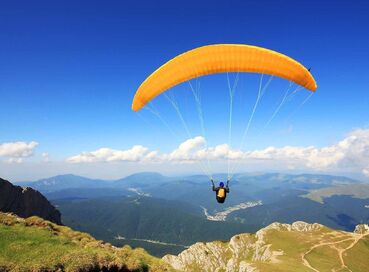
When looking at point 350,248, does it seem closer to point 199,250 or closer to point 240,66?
point 199,250

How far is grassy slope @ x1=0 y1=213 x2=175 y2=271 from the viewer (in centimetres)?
2088

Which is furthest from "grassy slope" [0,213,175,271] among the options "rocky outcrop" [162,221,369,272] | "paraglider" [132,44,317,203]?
"rocky outcrop" [162,221,369,272]

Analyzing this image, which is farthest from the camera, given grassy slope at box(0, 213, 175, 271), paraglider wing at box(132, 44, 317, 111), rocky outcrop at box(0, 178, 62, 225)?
rocky outcrop at box(0, 178, 62, 225)

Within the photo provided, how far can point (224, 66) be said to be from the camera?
23.1 m

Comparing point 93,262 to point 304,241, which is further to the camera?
point 304,241

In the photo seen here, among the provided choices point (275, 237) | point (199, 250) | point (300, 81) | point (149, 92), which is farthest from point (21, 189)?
point (300, 81)

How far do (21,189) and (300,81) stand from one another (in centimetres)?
13496

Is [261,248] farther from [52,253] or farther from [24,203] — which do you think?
[52,253]

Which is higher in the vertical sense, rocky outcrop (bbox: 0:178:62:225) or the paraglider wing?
the paraglider wing

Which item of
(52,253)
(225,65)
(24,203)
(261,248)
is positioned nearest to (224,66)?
(225,65)

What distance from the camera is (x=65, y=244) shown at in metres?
25.8

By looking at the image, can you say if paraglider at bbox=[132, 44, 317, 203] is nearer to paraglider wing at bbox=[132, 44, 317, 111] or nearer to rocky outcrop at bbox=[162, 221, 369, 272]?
paraglider wing at bbox=[132, 44, 317, 111]

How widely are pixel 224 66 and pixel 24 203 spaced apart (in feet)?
430

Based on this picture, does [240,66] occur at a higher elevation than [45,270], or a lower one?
higher
